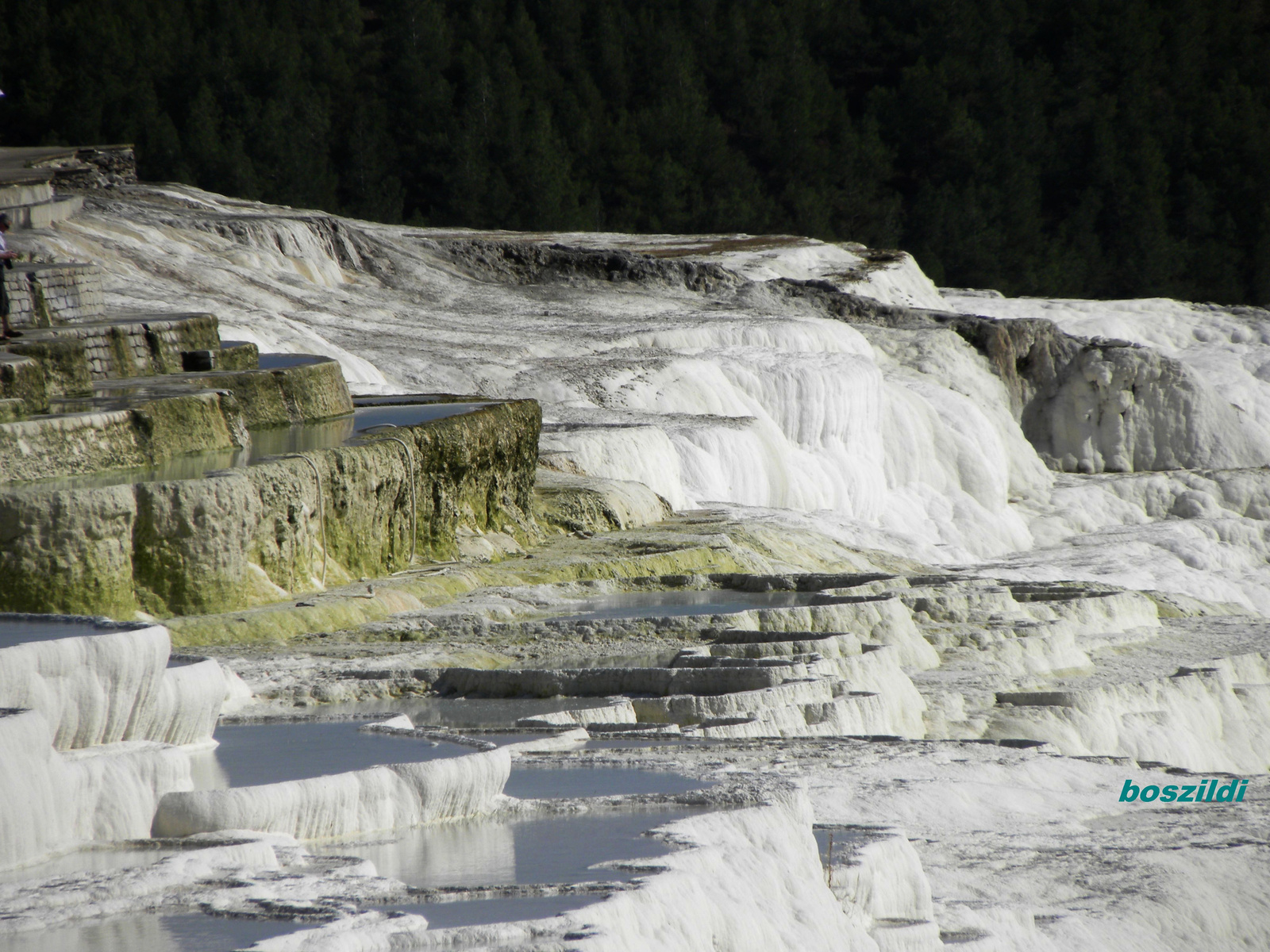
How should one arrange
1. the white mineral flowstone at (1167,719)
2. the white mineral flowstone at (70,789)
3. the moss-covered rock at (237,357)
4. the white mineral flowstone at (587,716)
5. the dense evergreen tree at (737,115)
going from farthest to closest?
the dense evergreen tree at (737,115) < the moss-covered rock at (237,357) < the white mineral flowstone at (1167,719) < the white mineral flowstone at (587,716) < the white mineral flowstone at (70,789)

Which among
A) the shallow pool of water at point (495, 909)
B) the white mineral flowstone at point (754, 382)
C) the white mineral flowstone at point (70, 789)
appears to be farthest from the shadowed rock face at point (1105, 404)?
the shallow pool of water at point (495, 909)

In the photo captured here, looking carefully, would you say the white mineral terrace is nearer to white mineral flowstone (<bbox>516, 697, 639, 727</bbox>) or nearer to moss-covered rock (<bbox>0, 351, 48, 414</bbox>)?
white mineral flowstone (<bbox>516, 697, 639, 727</bbox>)

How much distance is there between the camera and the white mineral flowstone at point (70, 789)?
16.3ft

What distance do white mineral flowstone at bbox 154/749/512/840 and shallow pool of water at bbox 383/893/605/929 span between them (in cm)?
87

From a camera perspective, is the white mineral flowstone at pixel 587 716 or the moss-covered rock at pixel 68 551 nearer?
the white mineral flowstone at pixel 587 716

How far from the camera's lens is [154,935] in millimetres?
4473

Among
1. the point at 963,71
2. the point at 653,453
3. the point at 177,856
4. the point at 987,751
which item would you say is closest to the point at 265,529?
the point at 987,751

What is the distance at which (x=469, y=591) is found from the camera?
39.0 feet

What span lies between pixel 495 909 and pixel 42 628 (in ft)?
8.27

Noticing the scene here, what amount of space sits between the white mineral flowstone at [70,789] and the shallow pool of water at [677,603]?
5545mm

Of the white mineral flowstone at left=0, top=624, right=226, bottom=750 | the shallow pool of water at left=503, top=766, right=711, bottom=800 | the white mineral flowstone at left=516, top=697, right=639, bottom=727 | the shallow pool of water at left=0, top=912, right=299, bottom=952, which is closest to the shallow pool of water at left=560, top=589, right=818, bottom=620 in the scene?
the white mineral flowstone at left=516, top=697, right=639, bottom=727

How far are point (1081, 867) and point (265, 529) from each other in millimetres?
5402

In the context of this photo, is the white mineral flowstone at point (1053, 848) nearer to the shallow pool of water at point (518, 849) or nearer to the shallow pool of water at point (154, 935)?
the shallow pool of water at point (518, 849)

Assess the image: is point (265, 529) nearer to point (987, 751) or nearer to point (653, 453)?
point (987, 751)
